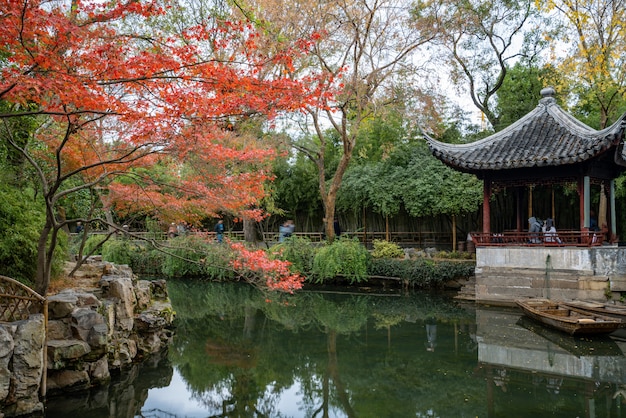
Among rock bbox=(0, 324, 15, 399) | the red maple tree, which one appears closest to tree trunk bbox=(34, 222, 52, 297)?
the red maple tree

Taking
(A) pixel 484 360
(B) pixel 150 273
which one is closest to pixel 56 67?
(A) pixel 484 360

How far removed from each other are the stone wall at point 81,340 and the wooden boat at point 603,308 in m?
8.16

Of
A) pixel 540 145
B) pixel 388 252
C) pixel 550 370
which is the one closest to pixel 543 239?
pixel 540 145

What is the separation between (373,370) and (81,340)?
13.8ft

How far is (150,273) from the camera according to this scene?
19.3 m

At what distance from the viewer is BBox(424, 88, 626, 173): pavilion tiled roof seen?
10.5 meters

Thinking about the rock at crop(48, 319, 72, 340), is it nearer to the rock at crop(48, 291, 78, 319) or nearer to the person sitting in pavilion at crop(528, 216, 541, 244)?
the rock at crop(48, 291, 78, 319)

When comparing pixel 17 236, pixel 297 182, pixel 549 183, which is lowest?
pixel 17 236

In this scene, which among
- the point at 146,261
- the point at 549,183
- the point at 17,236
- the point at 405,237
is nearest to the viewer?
the point at 17,236

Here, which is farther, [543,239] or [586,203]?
[543,239]

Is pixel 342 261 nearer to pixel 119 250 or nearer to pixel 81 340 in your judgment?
pixel 119 250

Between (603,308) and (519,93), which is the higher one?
(519,93)

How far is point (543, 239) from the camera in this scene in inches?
478

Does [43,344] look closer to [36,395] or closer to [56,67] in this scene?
[36,395]
